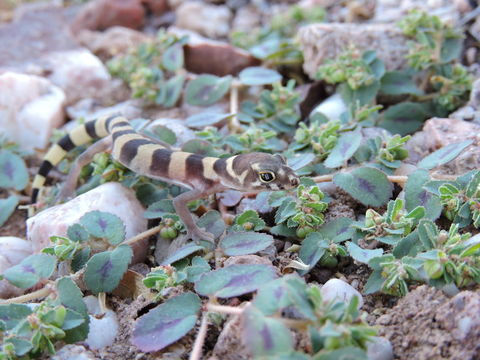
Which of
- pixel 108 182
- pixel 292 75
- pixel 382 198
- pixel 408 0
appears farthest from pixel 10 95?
pixel 408 0

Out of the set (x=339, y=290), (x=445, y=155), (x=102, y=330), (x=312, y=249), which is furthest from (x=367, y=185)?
(x=102, y=330)

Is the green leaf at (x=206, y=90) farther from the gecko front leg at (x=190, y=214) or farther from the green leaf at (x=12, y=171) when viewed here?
the green leaf at (x=12, y=171)

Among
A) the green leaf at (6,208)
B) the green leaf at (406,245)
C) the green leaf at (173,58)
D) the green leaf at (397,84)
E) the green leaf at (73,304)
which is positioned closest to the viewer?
the green leaf at (73,304)

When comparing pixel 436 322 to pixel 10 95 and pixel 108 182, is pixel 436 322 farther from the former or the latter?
pixel 10 95

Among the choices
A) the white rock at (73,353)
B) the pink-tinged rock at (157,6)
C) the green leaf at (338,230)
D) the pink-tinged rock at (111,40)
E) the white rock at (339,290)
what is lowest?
the white rock at (73,353)

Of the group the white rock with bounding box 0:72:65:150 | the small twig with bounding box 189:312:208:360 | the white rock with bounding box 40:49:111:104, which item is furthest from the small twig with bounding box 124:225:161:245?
the white rock with bounding box 40:49:111:104

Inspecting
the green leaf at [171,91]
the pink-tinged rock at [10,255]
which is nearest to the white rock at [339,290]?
the pink-tinged rock at [10,255]
